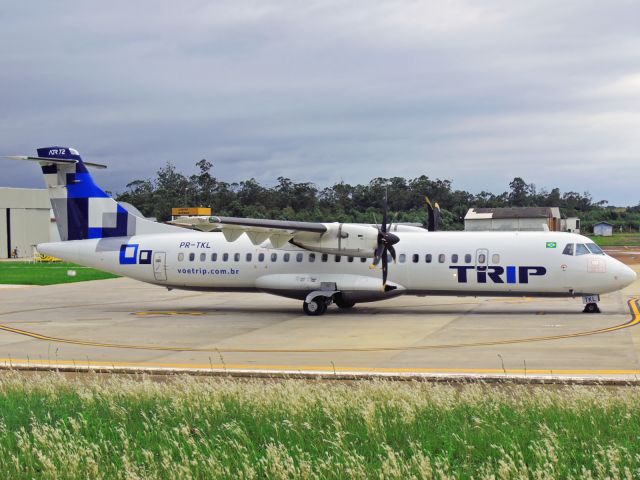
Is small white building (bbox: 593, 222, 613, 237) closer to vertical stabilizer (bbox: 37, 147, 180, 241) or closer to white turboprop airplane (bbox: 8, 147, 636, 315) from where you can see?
white turboprop airplane (bbox: 8, 147, 636, 315)

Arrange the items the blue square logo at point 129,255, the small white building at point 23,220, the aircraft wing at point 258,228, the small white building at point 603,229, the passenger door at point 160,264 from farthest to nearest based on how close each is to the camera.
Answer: the small white building at point 603,229, the small white building at point 23,220, the blue square logo at point 129,255, the passenger door at point 160,264, the aircraft wing at point 258,228

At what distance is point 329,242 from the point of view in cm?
2648

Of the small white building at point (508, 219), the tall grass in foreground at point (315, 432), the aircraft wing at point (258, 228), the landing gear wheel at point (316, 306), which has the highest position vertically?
the small white building at point (508, 219)

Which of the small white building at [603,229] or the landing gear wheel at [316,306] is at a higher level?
the small white building at [603,229]

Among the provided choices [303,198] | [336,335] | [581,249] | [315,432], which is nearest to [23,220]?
[303,198]

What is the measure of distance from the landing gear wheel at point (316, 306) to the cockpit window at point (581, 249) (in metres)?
9.24

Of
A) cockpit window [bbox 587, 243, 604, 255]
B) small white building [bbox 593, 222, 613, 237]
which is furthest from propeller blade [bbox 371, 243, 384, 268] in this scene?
small white building [bbox 593, 222, 613, 237]

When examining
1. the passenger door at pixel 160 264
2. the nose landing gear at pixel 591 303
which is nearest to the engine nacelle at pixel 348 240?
the passenger door at pixel 160 264

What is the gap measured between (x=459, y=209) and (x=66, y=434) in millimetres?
117559

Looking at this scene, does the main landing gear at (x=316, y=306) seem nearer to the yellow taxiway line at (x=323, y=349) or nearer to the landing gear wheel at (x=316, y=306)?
the landing gear wheel at (x=316, y=306)

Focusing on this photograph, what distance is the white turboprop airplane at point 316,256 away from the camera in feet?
84.1

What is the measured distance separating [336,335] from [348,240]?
222 inches

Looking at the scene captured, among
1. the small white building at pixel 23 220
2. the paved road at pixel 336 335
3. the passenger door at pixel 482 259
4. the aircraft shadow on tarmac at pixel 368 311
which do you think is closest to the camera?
the paved road at pixel 336 335

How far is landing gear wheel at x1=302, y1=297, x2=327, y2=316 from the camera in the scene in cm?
2702
